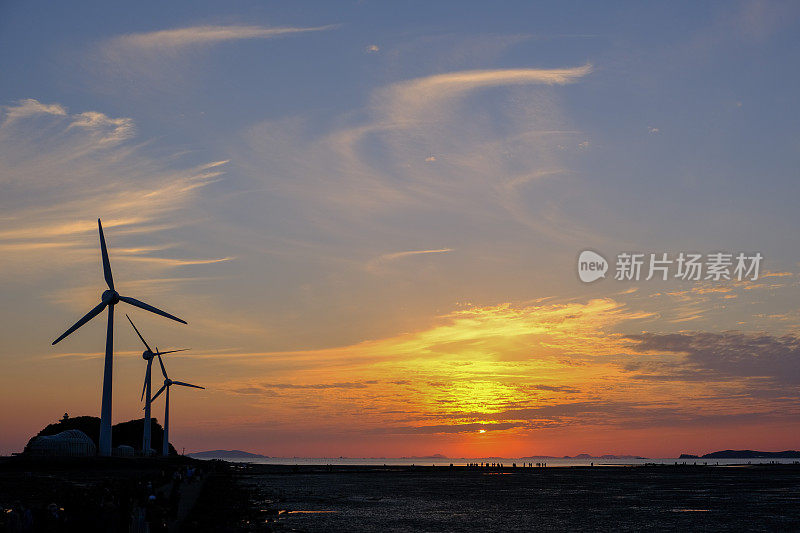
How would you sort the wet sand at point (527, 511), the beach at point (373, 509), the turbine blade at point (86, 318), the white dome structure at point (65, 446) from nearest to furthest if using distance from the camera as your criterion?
the beach at point (373, 509) < the wet sand at point (527, 511) < the turbine blade at point (86, 318) < the white dome structure at point (65, 446)

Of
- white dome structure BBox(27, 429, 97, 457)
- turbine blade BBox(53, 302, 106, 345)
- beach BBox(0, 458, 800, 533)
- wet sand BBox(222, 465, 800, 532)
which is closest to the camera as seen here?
beach BBox(0, 458, 800, 533)

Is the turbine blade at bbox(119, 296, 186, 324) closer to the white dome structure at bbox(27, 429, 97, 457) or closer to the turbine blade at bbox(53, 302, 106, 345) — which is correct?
the turbine blade at bbox(53, 302, 106, 345)

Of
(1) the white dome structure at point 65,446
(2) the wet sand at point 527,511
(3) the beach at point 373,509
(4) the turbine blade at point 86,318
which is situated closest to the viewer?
(3) the beach at point 373,509

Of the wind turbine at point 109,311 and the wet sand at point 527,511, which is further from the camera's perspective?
the wind turbine at point 109,311

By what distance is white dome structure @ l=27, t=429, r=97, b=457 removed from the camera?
Answer: 469ft

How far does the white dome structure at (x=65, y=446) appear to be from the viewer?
143 m

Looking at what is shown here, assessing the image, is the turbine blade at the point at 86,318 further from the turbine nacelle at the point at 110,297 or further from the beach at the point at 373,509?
the beach at the point at 373,509

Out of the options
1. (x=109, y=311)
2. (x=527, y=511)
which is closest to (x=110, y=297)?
(x=109, y=311)

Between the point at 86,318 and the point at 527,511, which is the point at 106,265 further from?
the point at 527,511

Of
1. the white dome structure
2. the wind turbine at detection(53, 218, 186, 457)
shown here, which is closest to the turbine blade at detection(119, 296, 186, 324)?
the wind turbine at detection(53, 218, 186, 457)

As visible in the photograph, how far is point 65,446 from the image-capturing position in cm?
14500

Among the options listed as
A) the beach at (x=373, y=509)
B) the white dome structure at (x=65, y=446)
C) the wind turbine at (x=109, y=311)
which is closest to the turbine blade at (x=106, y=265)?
the wind turbine at (x=109, y=311)

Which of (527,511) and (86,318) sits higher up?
(86,318)

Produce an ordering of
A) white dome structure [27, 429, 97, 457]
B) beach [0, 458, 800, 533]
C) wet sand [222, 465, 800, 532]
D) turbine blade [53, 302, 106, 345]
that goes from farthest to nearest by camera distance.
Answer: white dome structure [27, 429, 97, 457] → turbine blade [53, 302, 106, 345] → wet sand [222, 465, 800, 532] → beach [0, 458, 800, 533]
